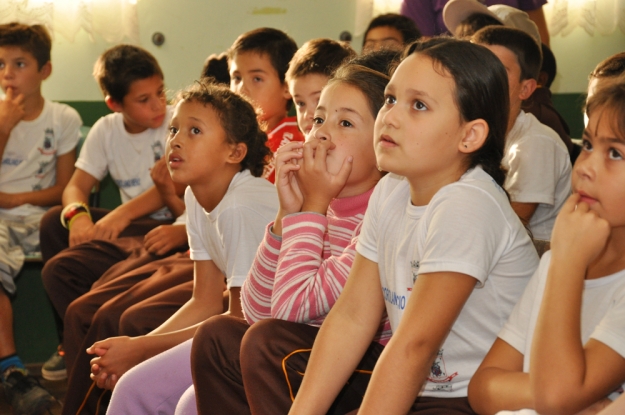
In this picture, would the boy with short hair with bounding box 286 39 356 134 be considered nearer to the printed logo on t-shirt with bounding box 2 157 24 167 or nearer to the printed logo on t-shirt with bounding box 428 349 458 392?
the printed logo on t-shirt with bounding box 428 349 458 392

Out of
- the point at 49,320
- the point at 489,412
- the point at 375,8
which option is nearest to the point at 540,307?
the point at 489,412

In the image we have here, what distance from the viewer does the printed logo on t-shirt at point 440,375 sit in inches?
49.3

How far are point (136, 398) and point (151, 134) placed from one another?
5.09 ft

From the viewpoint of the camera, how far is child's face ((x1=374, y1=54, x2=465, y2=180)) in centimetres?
124

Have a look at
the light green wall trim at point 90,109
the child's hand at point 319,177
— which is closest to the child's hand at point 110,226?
the light green wall trim at point 90,109

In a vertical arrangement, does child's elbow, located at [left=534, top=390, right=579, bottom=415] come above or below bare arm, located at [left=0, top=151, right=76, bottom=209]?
above

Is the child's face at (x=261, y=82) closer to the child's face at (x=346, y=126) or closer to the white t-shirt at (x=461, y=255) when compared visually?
the child's face at (x=346, y=126)

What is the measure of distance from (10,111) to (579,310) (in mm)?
2793

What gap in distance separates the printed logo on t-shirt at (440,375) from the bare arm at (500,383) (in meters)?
0.08

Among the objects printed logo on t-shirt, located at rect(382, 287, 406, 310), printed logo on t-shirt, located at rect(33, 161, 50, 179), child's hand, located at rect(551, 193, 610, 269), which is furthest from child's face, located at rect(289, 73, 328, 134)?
printed logo on t-shirt, located at rect(33, 161, 50, 179)

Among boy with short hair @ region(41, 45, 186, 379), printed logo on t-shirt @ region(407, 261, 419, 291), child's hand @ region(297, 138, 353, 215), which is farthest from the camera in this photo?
boy with short hair @ region(41, 45, 186, 379)

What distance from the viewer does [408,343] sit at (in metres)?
1.14

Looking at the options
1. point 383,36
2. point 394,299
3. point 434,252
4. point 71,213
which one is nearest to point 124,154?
point 71,213

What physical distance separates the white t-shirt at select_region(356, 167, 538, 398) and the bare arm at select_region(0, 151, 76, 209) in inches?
87.5
